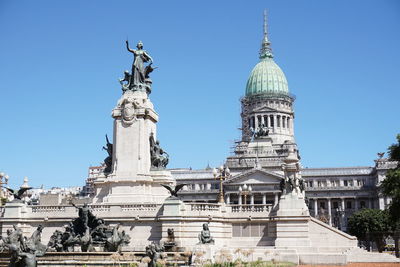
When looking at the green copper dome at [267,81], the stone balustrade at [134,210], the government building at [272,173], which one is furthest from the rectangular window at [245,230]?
the green copper dome at [267,81]

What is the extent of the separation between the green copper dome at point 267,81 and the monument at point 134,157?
84553mm

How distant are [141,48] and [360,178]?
263 ft

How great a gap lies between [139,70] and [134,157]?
821 cm

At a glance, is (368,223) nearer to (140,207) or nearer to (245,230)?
(245,230)

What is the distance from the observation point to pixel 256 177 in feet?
332

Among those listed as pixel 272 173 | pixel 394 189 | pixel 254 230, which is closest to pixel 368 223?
pixel 272 173

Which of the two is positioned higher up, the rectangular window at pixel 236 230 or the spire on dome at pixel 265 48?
the spire on dome at pixel 265 48

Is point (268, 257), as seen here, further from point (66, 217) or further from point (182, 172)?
point (182, 172)

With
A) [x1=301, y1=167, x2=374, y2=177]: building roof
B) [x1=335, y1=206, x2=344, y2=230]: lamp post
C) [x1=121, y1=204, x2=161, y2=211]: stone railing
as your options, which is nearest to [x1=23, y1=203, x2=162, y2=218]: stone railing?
[x1=121, y1=204, x2=161, y2=211]: stone railing

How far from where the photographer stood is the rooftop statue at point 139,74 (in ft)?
146

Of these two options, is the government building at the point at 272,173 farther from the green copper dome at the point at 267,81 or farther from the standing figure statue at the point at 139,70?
the standing figure statue at the point at 139,70

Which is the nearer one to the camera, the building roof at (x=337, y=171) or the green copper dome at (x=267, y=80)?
the building roof at (x=337, y=171)

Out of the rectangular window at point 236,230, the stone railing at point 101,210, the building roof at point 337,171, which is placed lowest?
the rectangular window at point 236,230

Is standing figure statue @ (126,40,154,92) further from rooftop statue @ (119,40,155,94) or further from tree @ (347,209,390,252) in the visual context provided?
tree @ (347,209,390,252)
